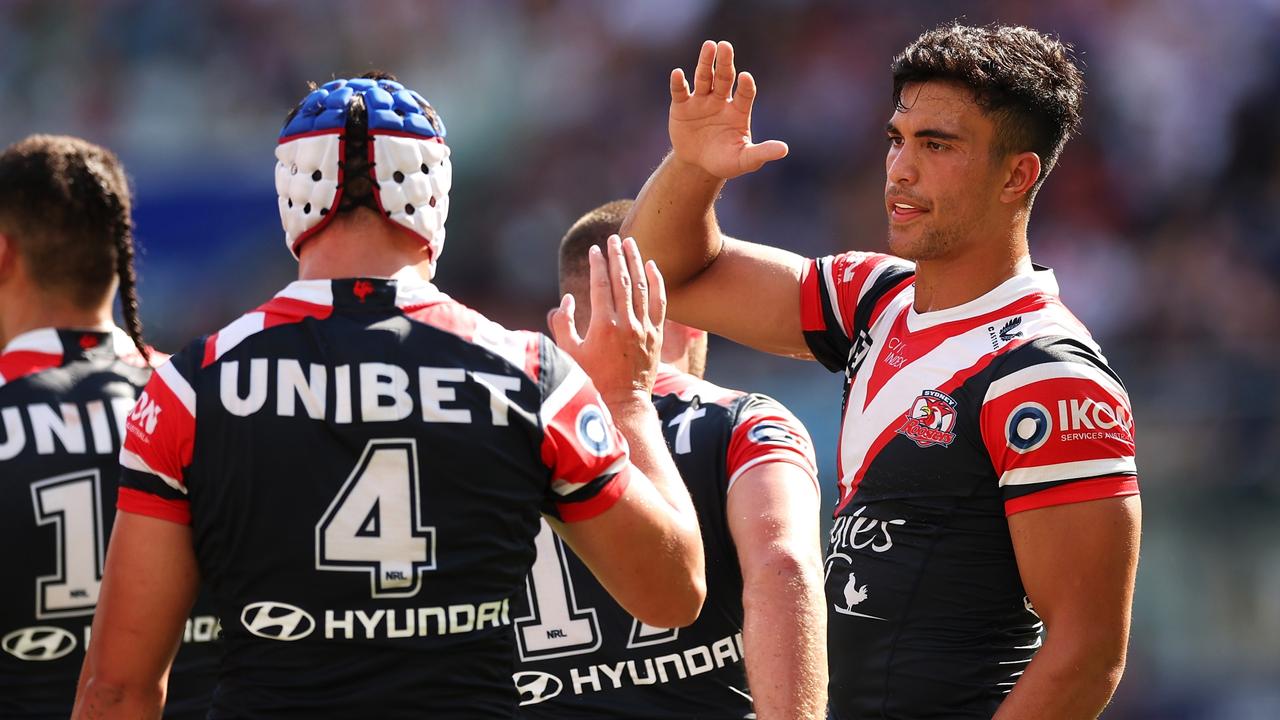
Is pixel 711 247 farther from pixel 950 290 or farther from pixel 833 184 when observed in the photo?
pixel 833 184

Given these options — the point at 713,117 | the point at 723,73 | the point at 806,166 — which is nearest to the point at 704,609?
the point at 713,117

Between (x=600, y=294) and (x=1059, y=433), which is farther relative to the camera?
(x=1059, y=433)

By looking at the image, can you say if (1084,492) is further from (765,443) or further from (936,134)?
(936,134)

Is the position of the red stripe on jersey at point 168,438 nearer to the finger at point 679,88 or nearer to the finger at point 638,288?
the finger at point 638,288

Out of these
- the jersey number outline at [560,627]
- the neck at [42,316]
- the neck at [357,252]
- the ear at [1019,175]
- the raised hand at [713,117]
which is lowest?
the jersey number outline at [560,627]

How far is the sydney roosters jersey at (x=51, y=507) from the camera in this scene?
4031 mm

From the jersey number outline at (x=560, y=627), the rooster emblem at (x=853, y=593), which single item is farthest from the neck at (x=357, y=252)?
the rooster emblem at (x=853, y=593)

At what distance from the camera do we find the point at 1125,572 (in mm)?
3324

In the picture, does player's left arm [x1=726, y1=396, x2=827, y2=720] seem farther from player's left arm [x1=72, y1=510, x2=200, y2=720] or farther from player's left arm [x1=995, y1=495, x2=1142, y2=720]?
player's left arm [x1=72, y1=510, x2=200, y2=720]

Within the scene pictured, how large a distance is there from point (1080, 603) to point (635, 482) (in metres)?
1.14

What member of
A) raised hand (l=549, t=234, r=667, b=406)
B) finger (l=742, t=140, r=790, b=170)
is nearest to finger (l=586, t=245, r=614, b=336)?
raised hand (l=549, t=234, r=667, b=406)

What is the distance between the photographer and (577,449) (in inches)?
110

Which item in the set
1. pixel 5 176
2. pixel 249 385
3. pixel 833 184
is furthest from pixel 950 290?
pixel 833 184

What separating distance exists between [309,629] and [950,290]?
1933 millimetres
